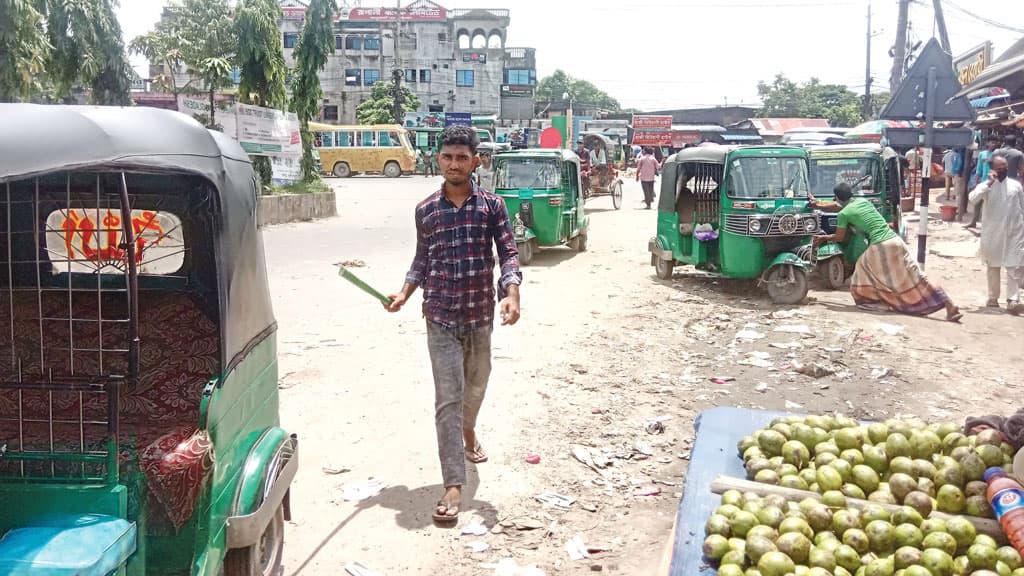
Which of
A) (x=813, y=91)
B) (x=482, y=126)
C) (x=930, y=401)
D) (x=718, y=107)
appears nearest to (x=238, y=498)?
(x=930, y=401)

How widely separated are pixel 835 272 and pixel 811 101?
2597 inches

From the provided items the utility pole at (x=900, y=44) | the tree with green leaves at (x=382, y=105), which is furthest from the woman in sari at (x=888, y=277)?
the tree with green leaves at (x=382, y=105)

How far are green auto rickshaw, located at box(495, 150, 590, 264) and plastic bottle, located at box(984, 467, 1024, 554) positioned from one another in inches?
407

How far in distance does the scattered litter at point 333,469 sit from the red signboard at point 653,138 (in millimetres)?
44745

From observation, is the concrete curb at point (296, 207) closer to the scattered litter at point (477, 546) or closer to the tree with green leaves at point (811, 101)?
the scattered litter at point (477, 546)

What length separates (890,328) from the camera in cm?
845

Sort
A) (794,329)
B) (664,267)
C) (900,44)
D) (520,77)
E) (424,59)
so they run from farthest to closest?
(520,77) → (424,59) → (900,44) → (664,267) → (794,329)

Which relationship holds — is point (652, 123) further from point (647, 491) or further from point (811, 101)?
point (647, 491)

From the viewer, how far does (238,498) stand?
290 cm

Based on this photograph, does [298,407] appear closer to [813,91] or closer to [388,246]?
[388,246]

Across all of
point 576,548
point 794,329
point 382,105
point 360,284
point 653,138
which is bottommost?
point 576,548

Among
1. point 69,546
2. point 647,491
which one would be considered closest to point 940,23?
point 647,491

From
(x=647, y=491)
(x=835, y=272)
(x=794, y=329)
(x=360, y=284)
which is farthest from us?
(x=835, y=272)

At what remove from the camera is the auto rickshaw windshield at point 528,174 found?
13.6 metres
